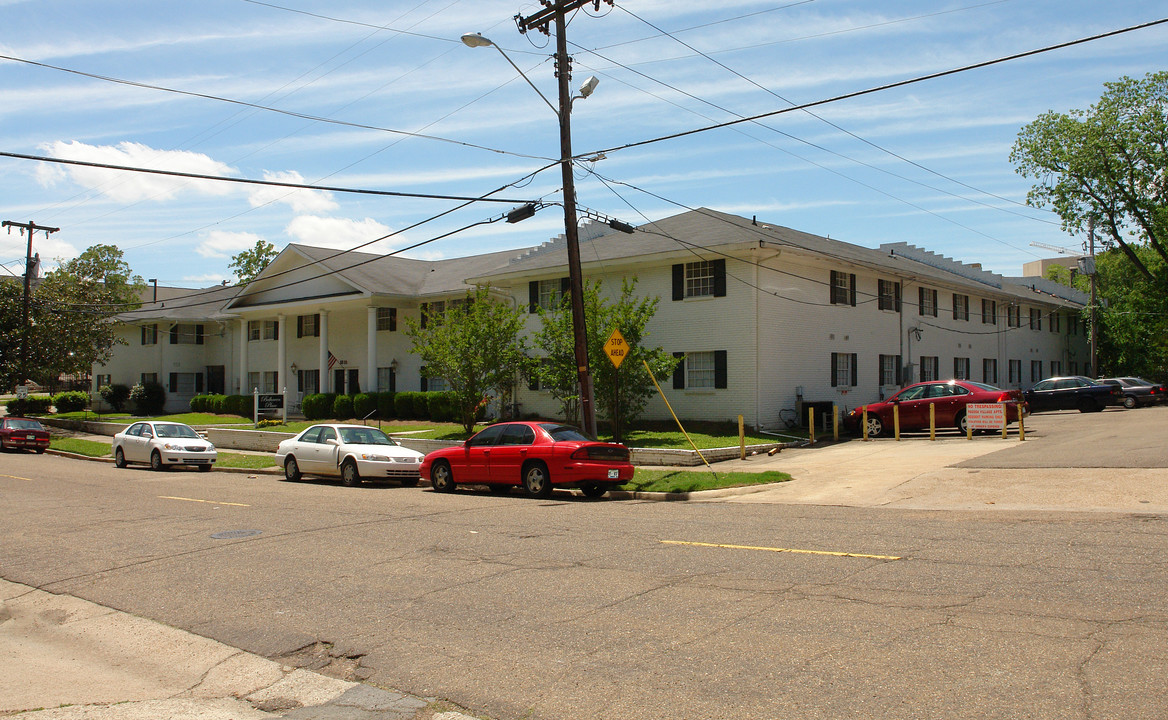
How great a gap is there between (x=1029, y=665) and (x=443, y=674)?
149 inches

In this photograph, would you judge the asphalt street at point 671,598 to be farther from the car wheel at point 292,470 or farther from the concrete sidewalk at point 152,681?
the car wheel at point 292,470

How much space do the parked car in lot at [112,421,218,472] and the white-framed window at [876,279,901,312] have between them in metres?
23.9

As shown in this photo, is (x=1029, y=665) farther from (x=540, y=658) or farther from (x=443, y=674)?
(x=443, y=674)

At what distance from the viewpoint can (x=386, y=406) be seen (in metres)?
35.8

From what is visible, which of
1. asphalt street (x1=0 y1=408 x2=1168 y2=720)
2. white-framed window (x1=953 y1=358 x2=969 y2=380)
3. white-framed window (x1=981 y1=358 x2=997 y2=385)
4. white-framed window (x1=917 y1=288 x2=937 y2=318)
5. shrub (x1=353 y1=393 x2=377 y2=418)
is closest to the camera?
A: asphalt street (x1=0 y1=408 x2=1168 y2=720)

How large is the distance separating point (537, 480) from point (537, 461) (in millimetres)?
364

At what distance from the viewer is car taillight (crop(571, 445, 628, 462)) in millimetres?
15766

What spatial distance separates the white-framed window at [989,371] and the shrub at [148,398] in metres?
45.2

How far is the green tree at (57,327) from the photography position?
43406 mm

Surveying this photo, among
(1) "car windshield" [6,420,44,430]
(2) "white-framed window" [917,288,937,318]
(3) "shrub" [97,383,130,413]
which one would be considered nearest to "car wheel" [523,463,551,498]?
(2) "white-framed window" [917,288,937,318]

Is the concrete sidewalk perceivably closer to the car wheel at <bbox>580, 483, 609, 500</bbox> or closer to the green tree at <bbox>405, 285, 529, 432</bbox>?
the car wheel at <bbox>580, 483, 609, 500</bbox>

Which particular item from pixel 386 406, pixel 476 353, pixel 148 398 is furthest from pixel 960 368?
pixel 148 398

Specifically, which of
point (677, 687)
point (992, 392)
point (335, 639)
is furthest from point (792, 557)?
point (992, 392)

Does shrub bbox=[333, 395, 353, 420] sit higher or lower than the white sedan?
higher
